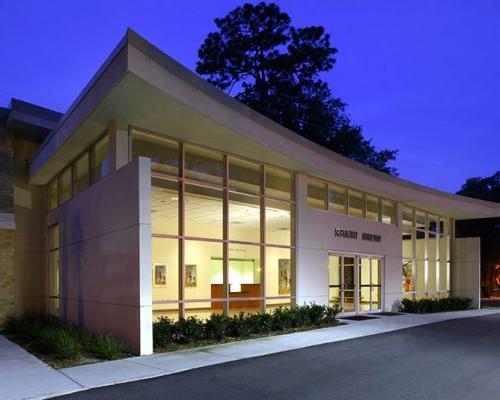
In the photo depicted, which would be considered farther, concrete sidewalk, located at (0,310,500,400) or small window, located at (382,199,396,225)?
small window, located at (382,199,396,225)

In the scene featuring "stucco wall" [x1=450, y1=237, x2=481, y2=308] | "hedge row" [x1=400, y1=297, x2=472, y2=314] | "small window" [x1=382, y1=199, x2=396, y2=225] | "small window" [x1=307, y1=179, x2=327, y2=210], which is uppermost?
"small window" [x1=307, y1=179, x2=327, y2=210]

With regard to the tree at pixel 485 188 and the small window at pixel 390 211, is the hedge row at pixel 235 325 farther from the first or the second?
the tree at pixel 485 188

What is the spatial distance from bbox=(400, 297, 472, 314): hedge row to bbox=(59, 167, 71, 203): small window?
13.4m

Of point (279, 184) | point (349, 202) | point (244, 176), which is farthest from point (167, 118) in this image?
point (349, 202)

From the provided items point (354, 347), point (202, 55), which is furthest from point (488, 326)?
point (202, 55)

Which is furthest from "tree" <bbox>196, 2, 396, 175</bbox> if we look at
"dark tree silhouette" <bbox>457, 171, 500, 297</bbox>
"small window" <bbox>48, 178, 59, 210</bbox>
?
"small window" <bbox>48, 178, 59, 210</bbox>

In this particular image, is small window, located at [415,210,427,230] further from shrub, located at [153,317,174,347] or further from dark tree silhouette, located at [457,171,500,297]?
dark tree silhouette, located at [457,171,500,297]

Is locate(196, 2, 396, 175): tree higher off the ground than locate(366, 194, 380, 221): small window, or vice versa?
locate(196, 2, 396, 175): tree

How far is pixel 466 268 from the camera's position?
86.1 feet

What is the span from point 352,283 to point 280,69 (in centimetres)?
2455

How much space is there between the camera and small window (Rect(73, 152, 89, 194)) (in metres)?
14.9

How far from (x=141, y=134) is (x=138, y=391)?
6.71 meters

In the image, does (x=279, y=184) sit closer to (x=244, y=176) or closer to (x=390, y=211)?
(x=244, y=176)

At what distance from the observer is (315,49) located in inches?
1601
